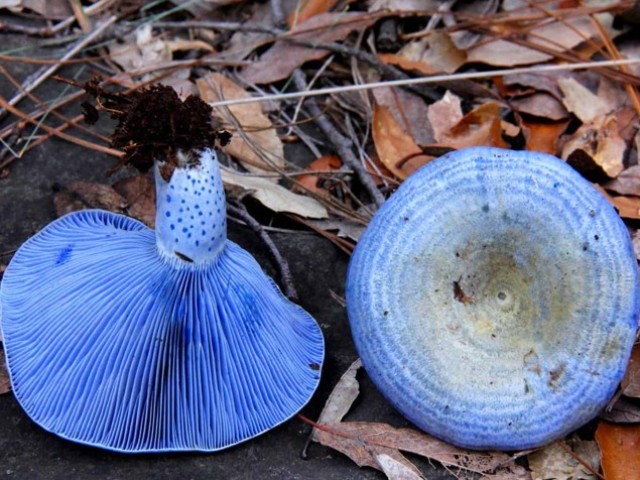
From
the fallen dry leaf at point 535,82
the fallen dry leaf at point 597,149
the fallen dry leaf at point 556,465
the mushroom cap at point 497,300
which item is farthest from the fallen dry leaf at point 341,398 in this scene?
the fallen dry leaf at point 535,82

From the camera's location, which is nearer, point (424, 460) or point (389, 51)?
point (424, 460)

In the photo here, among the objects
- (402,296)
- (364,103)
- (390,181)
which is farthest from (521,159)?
(364,103)

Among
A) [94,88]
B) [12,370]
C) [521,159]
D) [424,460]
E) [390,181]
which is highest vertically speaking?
[94,88]

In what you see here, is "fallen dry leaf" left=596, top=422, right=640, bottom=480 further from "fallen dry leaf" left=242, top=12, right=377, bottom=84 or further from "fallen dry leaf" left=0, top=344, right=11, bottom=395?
"fallen dry leaf" left=242, top=12, right=377, bottom=84

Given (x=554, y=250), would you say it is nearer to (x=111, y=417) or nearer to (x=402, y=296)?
(x=402, y=296)

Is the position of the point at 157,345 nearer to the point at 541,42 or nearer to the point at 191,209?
the point at 191,209

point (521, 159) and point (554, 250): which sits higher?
point (521, 159)

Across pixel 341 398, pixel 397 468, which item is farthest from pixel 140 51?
pixel 397 468

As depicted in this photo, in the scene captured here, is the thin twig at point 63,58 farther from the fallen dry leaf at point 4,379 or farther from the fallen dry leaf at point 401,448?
the fallen dry leaf at point 401,448
